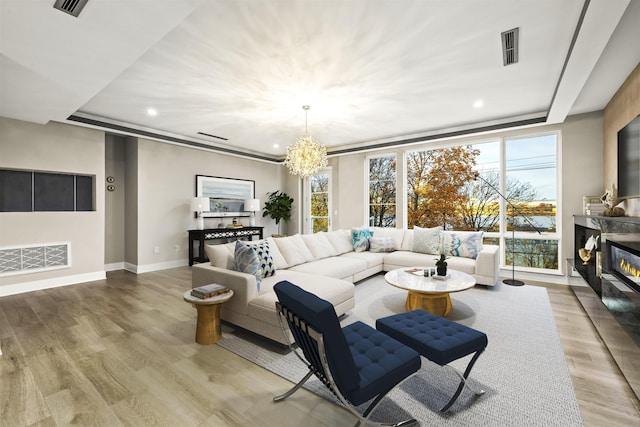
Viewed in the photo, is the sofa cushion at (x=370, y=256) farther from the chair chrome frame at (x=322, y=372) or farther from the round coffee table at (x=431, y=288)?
the chair chrome frame at (x=322, y=372)

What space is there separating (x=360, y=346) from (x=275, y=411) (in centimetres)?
66

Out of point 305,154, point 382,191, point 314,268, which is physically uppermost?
point 305,154

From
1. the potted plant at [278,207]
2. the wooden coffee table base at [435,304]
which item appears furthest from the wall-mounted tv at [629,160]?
the potted plant at [278,207]

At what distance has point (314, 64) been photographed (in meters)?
3.00

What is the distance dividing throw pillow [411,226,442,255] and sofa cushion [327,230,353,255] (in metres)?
1.18

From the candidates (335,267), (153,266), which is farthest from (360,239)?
(153,266)

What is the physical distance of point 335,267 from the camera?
156 inches

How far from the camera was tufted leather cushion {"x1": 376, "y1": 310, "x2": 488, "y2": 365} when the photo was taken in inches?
67.6

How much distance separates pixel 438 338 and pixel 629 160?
3.17 meters

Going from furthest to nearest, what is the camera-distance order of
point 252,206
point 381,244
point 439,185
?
point 252,206, point 439,185, point 381,244

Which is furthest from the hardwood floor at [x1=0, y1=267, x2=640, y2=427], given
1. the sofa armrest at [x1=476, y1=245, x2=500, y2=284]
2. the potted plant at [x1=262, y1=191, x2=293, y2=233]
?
the potted plant at [x1=262, y1=191, x2=293, y2=233]

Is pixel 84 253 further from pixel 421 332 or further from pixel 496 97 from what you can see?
pixel 496 97

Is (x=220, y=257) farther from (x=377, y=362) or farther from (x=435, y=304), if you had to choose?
(x=435, y=304)

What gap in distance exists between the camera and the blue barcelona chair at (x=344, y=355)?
1352 mm
